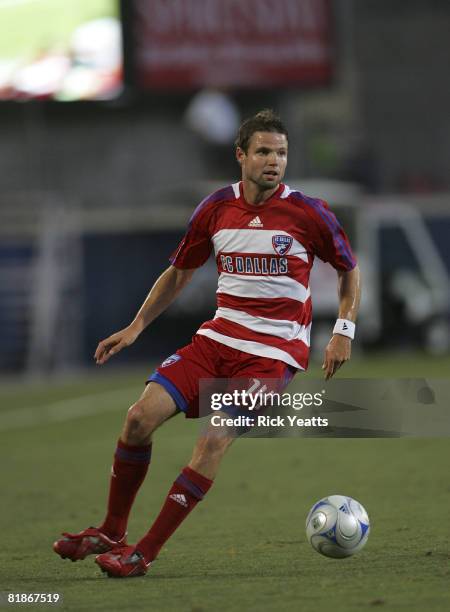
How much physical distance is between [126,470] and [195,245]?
112 centimetres

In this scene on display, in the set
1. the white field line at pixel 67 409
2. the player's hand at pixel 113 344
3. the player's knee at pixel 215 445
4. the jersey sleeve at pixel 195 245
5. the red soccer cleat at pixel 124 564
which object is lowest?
the white field line at pixel 67 409

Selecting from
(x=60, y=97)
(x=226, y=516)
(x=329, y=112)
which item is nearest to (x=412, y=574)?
(x=226, y=516)

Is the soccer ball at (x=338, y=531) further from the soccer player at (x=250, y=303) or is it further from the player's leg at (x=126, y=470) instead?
the player's leg at (x=126, y=470)

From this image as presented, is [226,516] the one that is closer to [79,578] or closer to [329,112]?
[79,578]

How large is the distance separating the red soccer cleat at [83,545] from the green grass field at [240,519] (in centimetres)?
10

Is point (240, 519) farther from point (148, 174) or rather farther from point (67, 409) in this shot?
point (148, 174)

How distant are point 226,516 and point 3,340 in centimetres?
1398

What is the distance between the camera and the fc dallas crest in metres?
6.72

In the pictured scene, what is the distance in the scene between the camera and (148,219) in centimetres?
2261

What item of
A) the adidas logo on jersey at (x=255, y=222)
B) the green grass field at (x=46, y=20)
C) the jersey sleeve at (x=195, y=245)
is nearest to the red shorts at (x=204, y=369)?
the jersey sleeve at (x=195, y=245)

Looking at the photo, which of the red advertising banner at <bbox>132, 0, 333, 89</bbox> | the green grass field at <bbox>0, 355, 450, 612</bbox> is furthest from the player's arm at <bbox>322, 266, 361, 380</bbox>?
the red advertising banner at <bbox>132, 0, 333, 89</bbox>

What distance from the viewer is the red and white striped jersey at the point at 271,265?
6.73 m

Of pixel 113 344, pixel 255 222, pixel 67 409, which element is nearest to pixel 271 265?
pixel 255 222

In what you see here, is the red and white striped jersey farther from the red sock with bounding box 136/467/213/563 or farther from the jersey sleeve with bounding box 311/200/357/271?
the red sock with bounding box 136/467/213/563
